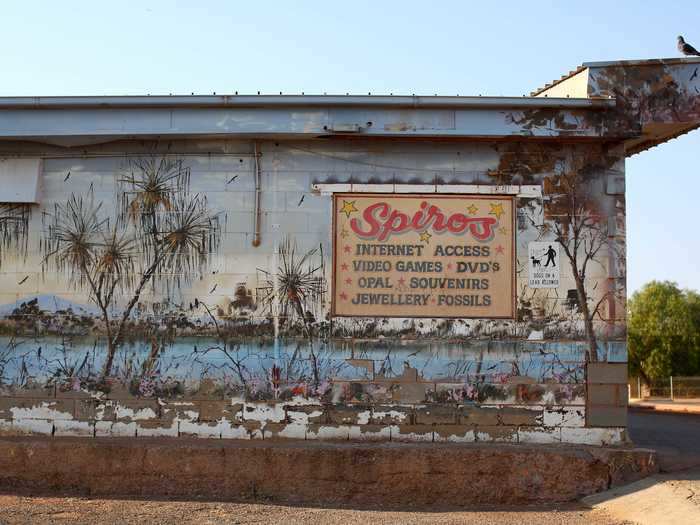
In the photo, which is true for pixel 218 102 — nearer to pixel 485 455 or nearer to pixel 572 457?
pixel 485 455

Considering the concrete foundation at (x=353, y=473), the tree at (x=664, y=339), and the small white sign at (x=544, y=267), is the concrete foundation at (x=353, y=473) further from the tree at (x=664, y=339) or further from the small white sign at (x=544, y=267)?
the tree at (x=664, y=339)

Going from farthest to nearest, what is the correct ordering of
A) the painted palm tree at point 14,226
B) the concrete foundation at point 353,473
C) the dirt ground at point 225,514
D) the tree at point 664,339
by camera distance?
the tree at point 664,339 < the painted palm tree at point 14,226 < the concrete foundation at point 353,473 < the dirt ground at point 225,514

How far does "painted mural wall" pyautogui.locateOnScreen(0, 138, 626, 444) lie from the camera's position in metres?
9.62

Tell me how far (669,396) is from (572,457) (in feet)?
84.3

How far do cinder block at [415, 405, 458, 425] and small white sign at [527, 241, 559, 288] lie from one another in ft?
5.47

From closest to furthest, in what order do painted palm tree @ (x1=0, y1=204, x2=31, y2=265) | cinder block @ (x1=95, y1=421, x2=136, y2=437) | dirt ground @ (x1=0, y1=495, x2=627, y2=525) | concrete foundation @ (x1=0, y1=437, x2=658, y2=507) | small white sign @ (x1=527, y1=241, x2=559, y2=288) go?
dirt ground @ (x1=0, y1=495, x2=627, y2=525), concrete foundation @ (x1=0, y1=437, x2=658, y2=507), cinder block @ (x1=95, y1=421, x2=136, y2=437), small white sign @ (x1=527, y1=241, x2=559, y2=288), painted palm tree @ (x1=0, y1=204, x2=31, y2=265)

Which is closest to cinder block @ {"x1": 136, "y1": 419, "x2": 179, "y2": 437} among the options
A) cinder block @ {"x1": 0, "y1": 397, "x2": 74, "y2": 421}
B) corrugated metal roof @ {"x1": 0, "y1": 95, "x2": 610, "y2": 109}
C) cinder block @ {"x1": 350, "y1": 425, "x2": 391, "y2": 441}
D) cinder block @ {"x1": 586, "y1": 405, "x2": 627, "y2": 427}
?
cinder block @ {"x1": 0, "y1": 397, "x2": 74, "y2": 421}

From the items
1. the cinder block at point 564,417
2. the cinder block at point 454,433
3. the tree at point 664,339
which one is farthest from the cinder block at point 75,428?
the tree at point 664,339

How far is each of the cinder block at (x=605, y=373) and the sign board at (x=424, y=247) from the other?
1.32m

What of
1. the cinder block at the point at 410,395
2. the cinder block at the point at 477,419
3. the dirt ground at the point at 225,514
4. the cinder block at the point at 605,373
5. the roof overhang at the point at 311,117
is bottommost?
the dirt ground at the point at 225,514

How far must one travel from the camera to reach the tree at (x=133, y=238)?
32.3ft

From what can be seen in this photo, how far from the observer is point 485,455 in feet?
30.1

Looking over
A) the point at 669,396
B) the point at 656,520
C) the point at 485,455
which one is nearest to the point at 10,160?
the point at 485,455

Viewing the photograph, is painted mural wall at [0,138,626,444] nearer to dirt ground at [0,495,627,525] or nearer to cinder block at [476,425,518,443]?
cinder block at [476,425,518,443]
